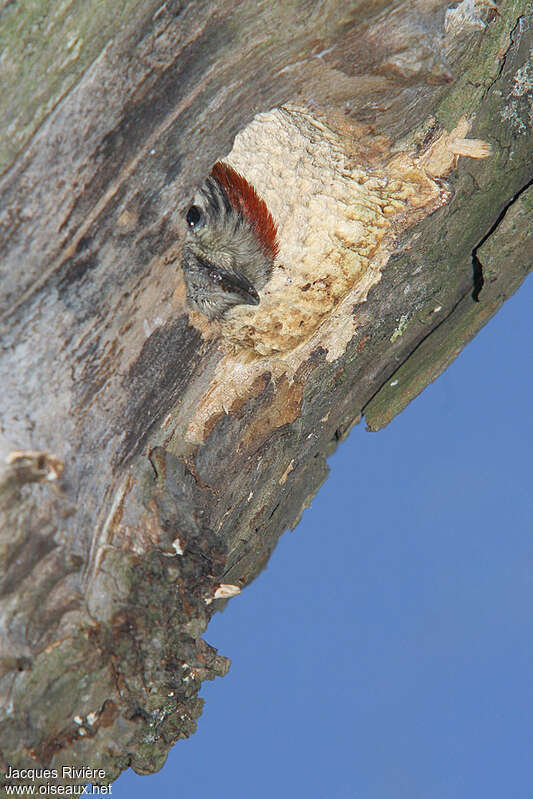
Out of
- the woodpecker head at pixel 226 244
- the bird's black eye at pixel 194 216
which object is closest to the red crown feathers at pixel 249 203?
the woodpecker head at pixel 226 244

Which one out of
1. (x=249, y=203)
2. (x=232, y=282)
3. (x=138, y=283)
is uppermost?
(x=249, y=203)

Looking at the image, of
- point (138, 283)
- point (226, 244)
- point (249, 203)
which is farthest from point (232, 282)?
point (138, 283)

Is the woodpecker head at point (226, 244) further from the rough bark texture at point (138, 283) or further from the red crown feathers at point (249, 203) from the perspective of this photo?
the rough bark texture at point (138, 283)

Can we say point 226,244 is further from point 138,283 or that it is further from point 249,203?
point 138,283

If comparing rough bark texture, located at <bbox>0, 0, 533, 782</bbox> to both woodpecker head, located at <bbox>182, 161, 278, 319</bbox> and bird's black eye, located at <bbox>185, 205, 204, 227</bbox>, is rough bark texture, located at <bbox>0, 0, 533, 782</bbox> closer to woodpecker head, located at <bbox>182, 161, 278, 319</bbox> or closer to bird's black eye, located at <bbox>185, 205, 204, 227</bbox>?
woodpecker head, located at <bbox>182, 161, 278, 319</bbox>

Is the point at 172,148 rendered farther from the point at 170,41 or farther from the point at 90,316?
the point at 90,316

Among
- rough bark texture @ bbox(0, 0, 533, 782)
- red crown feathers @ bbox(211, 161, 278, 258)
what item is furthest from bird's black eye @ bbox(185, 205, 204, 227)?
rough bark texture @ bbox(0, 0, 533, 782)

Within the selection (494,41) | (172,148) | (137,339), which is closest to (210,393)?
(137,339)
